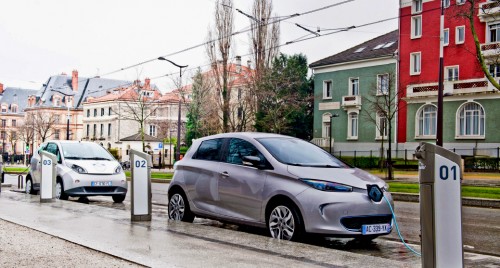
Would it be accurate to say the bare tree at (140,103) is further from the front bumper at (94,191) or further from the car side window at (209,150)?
the car side window at (209,150)

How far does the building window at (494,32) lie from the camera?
40000 millimetres

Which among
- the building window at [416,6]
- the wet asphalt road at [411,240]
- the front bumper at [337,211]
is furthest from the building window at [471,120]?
the front bumper at [337,211]

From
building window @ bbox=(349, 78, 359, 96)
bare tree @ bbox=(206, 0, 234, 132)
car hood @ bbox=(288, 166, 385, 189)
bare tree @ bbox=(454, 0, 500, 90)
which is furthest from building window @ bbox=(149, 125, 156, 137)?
car hood @ bbox=(288, 166, 385, 189)

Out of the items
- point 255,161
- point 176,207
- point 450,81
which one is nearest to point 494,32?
point 450,81

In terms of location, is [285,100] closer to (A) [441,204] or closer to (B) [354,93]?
(B) [354,93]

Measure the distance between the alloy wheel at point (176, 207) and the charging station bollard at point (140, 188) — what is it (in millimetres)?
615

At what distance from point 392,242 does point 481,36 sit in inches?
1403

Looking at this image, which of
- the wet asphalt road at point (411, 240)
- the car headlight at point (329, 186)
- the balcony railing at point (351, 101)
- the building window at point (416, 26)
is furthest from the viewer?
the balcony railing at point (351, 101)

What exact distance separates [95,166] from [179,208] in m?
5.93

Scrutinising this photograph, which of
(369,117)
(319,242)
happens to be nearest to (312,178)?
(319,242)

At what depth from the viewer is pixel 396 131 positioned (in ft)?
150

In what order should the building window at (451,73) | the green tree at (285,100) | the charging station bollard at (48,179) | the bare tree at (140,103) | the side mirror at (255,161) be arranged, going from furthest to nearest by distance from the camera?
the bare tree at (140,103), the green tree at (285,100), the building window at (451,73), the charging station bollard at (48,179), the side mirror at (255,161)

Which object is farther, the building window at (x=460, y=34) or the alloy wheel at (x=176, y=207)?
the building window at (x=460, y=34)

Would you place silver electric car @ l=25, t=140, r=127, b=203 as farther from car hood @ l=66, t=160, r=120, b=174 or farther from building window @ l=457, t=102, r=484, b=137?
building window @ l=457, t=102, r=484, b=137
